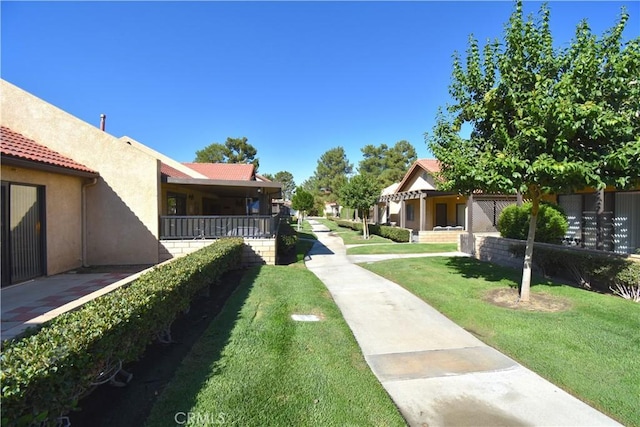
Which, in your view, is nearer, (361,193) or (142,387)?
(142,387)

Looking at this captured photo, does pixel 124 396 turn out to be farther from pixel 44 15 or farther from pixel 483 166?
pixel 44 15

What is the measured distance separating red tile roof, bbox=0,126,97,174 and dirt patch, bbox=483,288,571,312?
419 inches

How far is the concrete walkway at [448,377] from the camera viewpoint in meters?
3.15

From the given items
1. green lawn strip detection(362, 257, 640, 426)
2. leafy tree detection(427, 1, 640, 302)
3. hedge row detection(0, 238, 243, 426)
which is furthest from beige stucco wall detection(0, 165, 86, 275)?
leafy tree detection(427, 1, 640, 302)

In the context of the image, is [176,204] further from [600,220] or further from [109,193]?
[600,220]

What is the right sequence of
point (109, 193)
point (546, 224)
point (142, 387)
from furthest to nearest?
1. point (546, 224)
2. point (109, 193)
3. point (142, 387)

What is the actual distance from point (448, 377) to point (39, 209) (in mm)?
9671

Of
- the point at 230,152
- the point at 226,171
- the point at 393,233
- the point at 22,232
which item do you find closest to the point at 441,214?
the point at 393,233

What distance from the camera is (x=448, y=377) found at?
3896 millimetres

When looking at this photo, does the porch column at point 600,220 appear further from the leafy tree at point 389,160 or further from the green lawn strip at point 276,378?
the leafy tree at point 389,160

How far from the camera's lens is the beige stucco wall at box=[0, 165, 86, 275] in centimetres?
819

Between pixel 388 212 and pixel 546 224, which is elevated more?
pixel 388 212

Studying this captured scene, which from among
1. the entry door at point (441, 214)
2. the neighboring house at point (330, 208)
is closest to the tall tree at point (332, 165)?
the neighboring house at point (330, 208)

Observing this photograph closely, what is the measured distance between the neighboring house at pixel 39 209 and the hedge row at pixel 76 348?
5.12 metres
